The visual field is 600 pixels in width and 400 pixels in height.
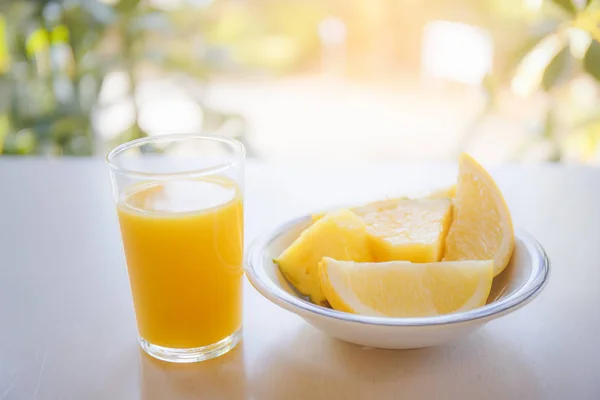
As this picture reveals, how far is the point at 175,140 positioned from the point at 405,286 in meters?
0.31

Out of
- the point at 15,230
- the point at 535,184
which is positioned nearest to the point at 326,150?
the point at 535,184

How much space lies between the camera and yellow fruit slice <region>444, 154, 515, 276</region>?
0.74 metres

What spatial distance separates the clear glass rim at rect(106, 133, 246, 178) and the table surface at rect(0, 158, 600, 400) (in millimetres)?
201

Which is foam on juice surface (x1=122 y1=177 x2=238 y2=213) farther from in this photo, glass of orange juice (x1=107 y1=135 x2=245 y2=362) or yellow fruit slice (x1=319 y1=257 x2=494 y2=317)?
yellow fruit slice (x1=319 y1=257 x2=494 y2=317)

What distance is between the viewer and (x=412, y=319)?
1.98ft

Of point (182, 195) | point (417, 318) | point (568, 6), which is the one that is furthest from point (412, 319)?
point (568, 6)

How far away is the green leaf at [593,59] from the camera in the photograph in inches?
49.1

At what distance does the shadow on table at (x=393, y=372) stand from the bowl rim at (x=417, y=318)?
8 centimetres

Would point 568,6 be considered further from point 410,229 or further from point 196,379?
point 196,379

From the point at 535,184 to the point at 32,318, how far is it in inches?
34.8

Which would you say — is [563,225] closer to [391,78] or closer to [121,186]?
[121,186]

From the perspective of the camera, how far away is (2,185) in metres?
1.26

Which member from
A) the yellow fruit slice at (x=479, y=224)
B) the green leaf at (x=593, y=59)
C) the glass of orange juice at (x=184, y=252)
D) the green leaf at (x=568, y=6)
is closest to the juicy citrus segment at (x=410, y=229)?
the yellow fruit slice at (x=479, y=224)

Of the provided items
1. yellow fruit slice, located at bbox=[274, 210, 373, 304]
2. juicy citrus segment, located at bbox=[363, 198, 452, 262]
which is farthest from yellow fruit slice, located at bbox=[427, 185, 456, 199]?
yellow fruit slice, located at bbox=[274, 210, 373, 304]
